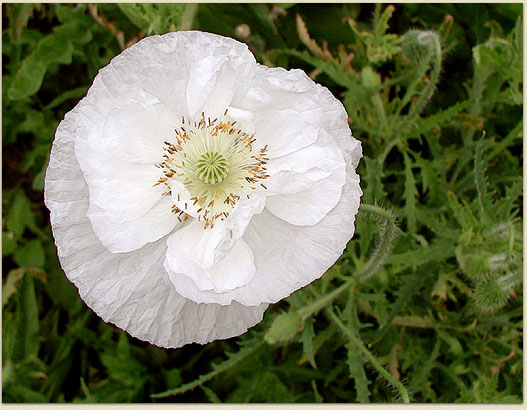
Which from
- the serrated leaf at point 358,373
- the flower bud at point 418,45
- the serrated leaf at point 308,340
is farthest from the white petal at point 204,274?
the flower bud at point 418,45

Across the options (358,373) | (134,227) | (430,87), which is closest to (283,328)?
(358,373)

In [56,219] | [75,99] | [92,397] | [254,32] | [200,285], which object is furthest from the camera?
[75,99]

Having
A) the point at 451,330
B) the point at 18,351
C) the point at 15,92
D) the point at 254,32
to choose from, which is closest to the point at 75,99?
the point at 15,92

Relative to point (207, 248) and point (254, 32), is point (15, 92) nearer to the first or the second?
point (254, 32)

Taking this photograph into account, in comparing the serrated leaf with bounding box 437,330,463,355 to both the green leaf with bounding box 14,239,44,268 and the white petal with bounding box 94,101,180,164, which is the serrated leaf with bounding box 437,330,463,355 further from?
the green leaf with bounding box 14,239,44,268

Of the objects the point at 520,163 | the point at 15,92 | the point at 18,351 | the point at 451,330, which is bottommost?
the point at 18,351

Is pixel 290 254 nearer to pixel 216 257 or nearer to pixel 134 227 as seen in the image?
pixel 216 257

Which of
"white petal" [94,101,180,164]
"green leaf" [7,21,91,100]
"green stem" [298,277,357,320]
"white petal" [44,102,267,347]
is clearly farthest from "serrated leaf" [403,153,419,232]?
"green leaf" [7,21,91,100]
